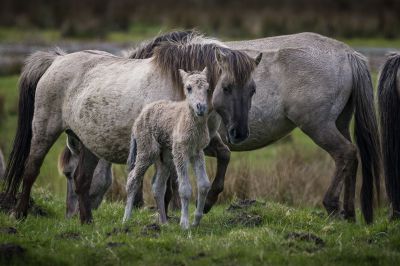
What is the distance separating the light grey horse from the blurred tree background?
1894 centimetres

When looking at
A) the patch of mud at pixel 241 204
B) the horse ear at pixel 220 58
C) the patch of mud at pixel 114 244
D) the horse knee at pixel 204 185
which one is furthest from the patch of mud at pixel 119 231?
the horse ear at pixel 220 58

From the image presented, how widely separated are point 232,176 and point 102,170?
2.68 metres

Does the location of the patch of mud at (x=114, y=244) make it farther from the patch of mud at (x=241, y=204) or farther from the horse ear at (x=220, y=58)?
the patch of mud at (x=241, y=204)

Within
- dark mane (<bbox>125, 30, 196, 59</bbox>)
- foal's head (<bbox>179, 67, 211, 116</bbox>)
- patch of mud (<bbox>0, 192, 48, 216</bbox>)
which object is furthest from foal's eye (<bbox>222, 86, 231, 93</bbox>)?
patch of mud (<bbox>0, 192, 48, 216</bbox>)

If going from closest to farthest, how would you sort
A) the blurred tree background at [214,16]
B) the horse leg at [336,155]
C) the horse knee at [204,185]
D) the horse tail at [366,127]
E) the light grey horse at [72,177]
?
the horse knee at [204,185], the horse leg at [336,155], the horse tail at [366,127], the light grey horse at [72,177], the blurred tree background at [214,16]

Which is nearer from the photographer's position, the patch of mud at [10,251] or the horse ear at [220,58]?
the patch of mud at [10,251]

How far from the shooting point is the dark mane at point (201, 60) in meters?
8.46

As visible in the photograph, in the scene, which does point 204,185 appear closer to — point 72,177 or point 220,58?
point 220,58

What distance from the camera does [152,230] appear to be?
323 inches

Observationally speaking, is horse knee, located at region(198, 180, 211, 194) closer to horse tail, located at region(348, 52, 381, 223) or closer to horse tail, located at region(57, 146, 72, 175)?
horse tail, located at region(348, 52, 381, 223)

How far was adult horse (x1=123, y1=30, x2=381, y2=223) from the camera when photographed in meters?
10.0

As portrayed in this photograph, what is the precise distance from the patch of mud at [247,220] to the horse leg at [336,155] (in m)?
1.11

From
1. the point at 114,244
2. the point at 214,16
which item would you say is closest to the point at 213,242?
the point at 114,244

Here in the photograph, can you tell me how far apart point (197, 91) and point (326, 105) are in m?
2.66
